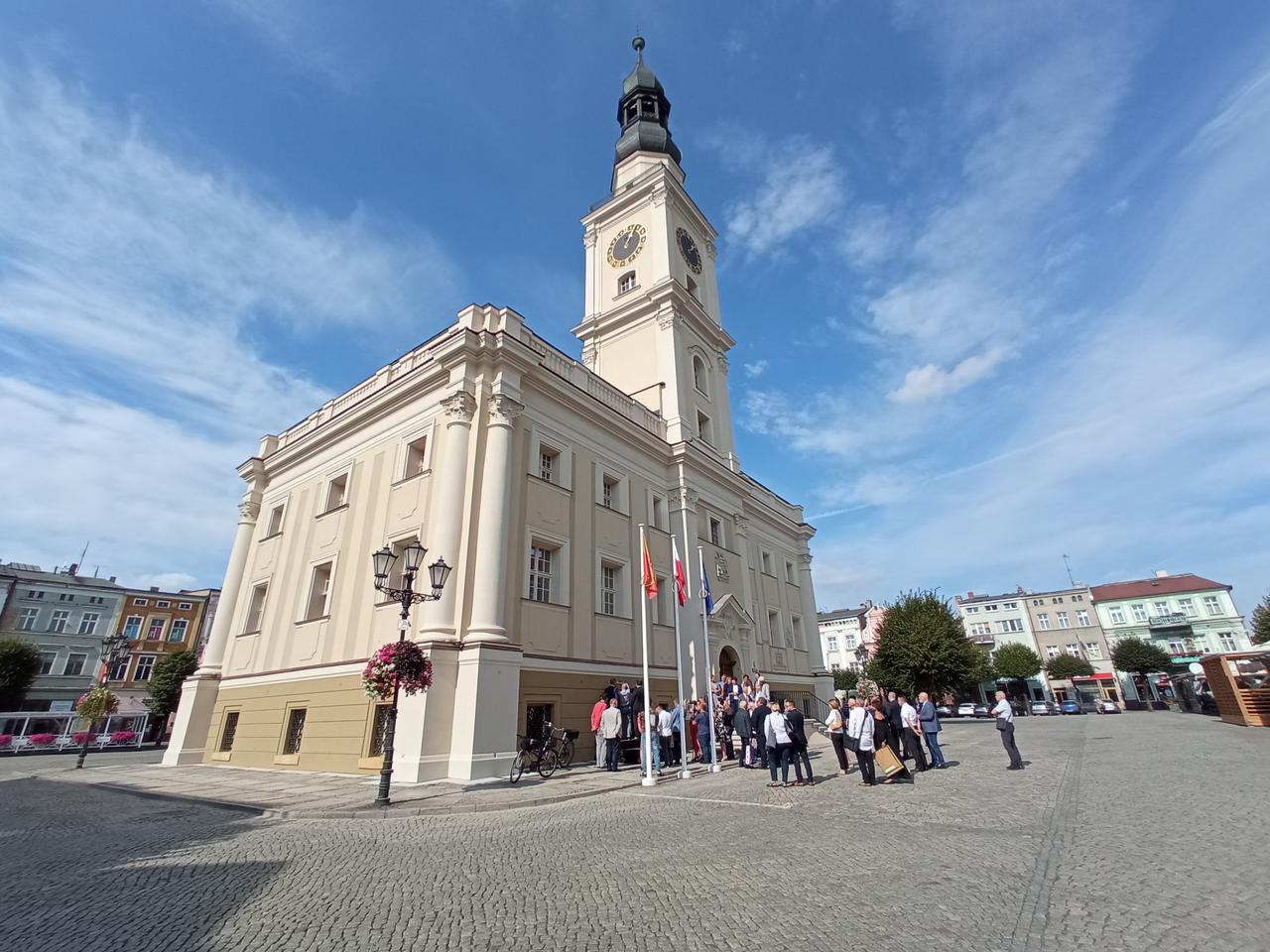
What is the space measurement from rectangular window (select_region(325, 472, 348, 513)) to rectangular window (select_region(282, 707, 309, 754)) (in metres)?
A: 6.94

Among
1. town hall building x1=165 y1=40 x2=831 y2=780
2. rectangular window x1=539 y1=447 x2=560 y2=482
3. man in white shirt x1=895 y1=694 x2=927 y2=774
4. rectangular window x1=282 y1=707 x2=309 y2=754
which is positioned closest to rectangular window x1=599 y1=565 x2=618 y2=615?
town hall building x1=165 y1=40 x2=831 y2=780

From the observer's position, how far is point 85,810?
440 inches

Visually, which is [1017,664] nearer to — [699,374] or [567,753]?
[699,374]

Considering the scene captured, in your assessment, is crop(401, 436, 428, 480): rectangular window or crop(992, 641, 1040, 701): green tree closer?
crop(401, 436, 428, 480): rectangular window

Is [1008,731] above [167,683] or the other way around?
the other way around

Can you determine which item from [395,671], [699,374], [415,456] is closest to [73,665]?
[415,456]

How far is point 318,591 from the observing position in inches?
810

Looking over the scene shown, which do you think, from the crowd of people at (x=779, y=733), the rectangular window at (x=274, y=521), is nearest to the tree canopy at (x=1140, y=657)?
the crowd of people at (x=779, y=733)

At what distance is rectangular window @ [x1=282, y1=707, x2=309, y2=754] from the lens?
18.3 metres

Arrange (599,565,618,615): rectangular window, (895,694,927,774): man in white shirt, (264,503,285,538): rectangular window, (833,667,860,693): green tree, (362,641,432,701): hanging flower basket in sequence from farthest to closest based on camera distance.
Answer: (833,667,860,693): green tree, (264,503,285,538): rectangular window, (599,565,618,615): rectangular window, (895,694,927,774): man in white shirt, (362,641,432,701): hanging flower basket

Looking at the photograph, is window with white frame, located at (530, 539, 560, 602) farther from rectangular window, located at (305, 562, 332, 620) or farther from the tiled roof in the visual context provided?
the tiled roof

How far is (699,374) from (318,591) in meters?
19.8

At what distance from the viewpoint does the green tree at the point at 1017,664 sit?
195 ft

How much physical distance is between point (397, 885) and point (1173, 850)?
7955 millimetres
